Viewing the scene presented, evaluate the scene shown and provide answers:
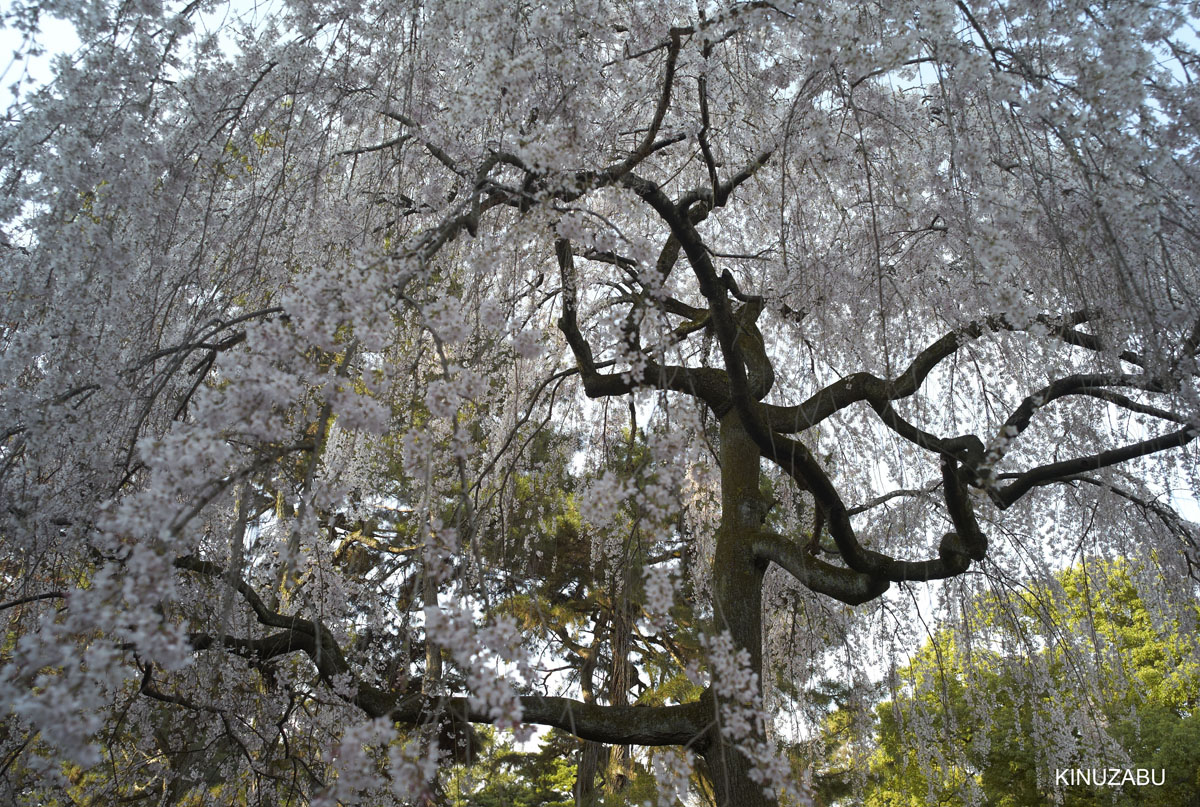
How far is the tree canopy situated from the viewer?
61.0 inches

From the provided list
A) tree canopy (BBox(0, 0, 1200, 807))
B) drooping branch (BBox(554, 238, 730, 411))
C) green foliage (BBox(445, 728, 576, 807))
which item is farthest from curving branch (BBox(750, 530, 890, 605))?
green foliage (BBox(445, 728, 576, 807))

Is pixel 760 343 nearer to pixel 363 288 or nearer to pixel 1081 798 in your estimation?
pixel 363 288

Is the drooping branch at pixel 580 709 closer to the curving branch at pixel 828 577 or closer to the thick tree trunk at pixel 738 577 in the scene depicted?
the thick tree trunk at pixel 738 577

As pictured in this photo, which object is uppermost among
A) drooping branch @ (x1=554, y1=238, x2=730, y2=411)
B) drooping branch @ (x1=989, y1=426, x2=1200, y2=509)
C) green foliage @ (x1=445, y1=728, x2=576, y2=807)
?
drooping branch @ (x1=554, y1=238, x2=730, y2=411)

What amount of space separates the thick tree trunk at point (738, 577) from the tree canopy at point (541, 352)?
2 centimetres

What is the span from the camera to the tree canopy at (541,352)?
155 centimetres

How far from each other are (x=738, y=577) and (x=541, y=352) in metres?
1.81

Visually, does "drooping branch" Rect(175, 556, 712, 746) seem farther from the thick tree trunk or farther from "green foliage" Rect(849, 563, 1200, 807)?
"green foliage" Rect(849, 563, 1200, 807)

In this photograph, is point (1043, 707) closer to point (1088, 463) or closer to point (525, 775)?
point (1088, 463)

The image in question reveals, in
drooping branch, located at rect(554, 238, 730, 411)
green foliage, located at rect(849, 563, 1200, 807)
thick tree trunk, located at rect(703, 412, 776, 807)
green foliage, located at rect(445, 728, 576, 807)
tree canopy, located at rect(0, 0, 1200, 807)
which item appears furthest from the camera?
green foliage, located at rect(445, 728, 576, 807)

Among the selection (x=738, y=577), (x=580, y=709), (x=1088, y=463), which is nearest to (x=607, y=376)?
(x=738, y=577)

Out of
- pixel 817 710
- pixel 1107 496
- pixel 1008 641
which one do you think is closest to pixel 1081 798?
pixel 817 710

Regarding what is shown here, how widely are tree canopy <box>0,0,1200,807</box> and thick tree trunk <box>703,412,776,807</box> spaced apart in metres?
0.02

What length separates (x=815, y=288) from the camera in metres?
3.70
